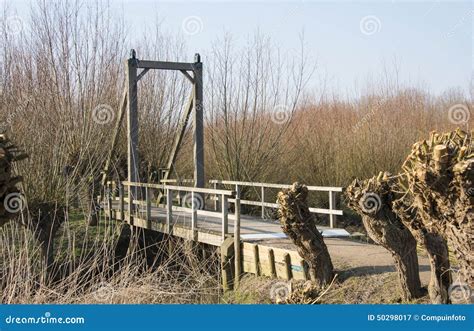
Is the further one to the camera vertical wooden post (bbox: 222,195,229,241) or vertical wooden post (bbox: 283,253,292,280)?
vertical wooden post (bbox: 222,195,229,241)

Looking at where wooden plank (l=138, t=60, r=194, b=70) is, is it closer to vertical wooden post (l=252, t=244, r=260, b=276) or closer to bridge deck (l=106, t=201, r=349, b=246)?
bridge deck (l=106, t=201, r=349, b=246)

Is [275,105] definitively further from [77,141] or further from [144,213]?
[77,141]

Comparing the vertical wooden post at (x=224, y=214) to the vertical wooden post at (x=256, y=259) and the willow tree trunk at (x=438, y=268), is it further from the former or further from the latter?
the willow tree trunk at (x=438, y=268)

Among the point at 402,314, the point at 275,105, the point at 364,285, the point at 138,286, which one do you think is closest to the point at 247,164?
the point at 275,105

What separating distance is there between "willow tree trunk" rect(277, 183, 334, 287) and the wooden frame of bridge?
422 mm

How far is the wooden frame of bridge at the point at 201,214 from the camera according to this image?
28.0 ft

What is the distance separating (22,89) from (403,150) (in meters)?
9.19

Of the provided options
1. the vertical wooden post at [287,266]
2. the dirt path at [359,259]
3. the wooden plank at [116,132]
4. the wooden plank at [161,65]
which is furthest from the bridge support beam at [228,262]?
the wooden plank at [161,65]

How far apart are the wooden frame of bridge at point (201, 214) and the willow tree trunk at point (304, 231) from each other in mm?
422

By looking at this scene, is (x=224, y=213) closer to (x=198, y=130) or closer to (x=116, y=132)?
(x=116, y=132)

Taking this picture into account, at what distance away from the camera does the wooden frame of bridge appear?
8547 mm

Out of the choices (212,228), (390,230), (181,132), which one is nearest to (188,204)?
(181,132)

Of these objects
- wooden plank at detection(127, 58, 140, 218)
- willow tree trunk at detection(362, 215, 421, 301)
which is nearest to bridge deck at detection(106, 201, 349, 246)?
wooden plank at detection(127, 58, 140, 218)

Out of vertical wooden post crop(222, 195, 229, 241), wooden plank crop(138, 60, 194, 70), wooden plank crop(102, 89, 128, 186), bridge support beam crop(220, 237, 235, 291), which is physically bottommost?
bridge support beam crop(220, 237, 235, 291)
